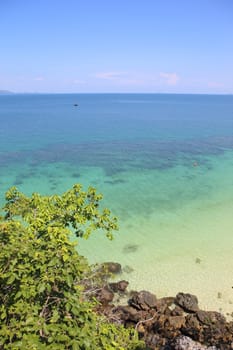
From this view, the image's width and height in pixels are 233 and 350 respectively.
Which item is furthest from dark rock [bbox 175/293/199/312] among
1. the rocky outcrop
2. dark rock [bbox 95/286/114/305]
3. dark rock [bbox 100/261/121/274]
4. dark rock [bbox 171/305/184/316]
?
dark rock [bbox 100/261/121/274]

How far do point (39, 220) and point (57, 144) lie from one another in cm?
3662

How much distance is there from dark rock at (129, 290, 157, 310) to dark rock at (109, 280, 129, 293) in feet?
2.76

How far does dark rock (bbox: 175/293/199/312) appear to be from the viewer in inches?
462

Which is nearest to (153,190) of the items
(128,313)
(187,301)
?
(187,301)

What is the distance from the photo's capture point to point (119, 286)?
42.7 feet

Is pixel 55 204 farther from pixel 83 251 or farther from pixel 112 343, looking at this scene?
pixel 83 251

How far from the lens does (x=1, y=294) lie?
5.55m

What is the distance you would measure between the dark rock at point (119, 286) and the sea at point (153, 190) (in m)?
0.74

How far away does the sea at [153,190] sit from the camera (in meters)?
14.7

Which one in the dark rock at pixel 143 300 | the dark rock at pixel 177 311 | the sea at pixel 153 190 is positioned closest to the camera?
the dark rock at pixel 177 311

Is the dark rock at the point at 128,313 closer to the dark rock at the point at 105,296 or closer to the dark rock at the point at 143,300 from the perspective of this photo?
the dark rock at the point at 143,300

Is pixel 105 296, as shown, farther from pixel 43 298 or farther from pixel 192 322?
pixel 43 298

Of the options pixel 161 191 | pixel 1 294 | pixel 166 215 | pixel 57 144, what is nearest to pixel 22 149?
pixel 57 144

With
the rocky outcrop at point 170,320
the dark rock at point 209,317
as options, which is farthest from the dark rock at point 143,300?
the dark rock at point 209,317
